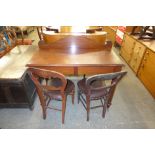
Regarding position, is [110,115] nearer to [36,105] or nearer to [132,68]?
[36,105]

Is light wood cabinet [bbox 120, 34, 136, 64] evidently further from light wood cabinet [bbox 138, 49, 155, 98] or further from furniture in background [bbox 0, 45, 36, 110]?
furniture in background [bbox 0, 45, 36, 110]

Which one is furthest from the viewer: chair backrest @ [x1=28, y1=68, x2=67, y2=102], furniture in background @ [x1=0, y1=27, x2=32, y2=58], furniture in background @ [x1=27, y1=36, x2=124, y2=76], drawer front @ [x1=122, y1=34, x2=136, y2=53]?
drawer front @ [x1=122, y1=34, x2=136, y2=53]

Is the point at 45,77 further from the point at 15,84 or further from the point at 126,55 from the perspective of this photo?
the point at 126,55

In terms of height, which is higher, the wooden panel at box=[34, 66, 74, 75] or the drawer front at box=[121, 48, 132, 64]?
the wooden panel at box=[34, 66, 74, 75]

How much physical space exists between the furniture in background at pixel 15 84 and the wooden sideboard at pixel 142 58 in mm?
1991

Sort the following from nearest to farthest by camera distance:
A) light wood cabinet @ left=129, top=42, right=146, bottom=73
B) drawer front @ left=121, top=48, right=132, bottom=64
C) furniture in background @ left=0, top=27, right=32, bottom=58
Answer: furniture in background @ left=0, top=27, right=32, bottom=58 < light wood cabinet @ left=129, top=42, right=146, bottom=73 < drawer front @ left=121, top=48, right=132, bottom=64

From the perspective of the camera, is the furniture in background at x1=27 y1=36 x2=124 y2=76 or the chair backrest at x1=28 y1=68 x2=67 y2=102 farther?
the furniture in background at x1=27 y1=36 x2=124 y2=76

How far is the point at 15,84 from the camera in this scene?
5.00ft

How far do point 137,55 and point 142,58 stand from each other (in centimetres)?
22

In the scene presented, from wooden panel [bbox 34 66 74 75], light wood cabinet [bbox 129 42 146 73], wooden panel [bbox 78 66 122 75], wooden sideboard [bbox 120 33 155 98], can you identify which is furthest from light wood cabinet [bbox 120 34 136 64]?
wooden panel [bbox 34 66 74 75]

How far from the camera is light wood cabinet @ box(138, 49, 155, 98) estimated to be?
6.63 feet

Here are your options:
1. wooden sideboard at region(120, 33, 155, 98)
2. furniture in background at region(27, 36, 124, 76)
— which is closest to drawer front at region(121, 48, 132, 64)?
wooden sideboard at region(120, 33, 155, 98)

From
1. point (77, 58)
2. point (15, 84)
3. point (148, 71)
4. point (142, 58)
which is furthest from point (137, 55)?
point (15, 84)
